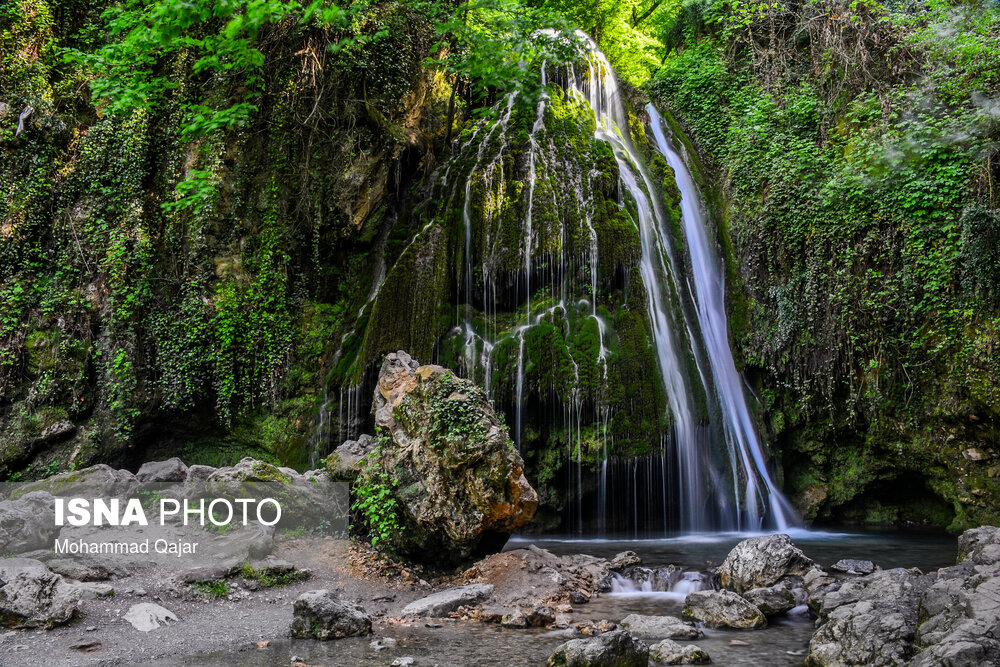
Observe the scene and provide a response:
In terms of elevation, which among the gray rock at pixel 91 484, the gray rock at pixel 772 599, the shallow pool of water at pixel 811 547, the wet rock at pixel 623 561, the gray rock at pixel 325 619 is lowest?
the shallow pool of water at pixel 811 547

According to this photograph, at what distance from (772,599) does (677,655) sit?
172 centimetres

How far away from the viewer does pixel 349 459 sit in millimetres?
7031

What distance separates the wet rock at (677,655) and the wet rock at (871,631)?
74cm

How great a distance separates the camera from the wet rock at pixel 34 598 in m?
4.18

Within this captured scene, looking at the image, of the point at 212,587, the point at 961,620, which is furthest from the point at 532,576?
the point at 961,620

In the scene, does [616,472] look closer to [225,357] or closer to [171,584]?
[171,584]

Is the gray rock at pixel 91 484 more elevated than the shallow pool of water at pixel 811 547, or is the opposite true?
the gray rock at pixel 91 484

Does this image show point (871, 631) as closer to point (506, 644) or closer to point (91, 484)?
point (506, 644)

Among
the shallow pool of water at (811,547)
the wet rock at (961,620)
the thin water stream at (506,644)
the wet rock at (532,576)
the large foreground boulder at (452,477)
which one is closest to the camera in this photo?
the wet rock at (961,620)

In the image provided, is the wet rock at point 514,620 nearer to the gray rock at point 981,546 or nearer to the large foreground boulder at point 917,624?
the large foreground boulder at point 917,624

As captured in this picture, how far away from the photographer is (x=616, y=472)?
9.09 m

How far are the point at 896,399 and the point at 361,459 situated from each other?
27.1ft

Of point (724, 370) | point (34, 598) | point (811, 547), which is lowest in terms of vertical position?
point (811, 547)

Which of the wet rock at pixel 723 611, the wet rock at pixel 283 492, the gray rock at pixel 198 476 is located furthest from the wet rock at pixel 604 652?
the gray rock at pixel 198 476
